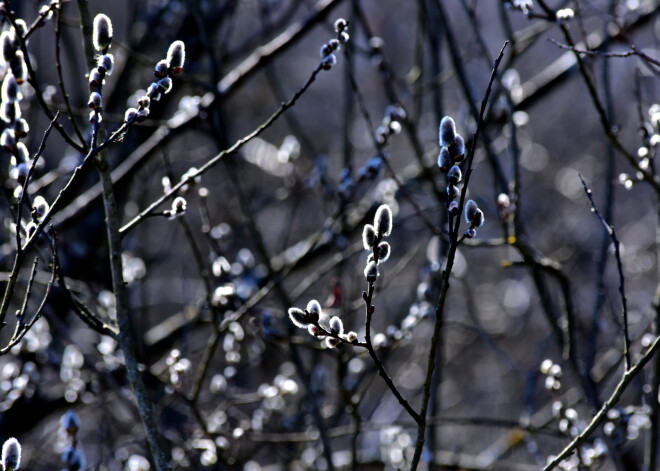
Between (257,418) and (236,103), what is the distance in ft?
21.9

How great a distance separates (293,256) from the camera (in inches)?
153

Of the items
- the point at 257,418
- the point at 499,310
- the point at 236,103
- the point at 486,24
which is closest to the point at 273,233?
the point at 236,103

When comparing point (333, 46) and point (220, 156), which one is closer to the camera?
point (220, 156)

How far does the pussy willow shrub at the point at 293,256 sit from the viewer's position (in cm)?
158

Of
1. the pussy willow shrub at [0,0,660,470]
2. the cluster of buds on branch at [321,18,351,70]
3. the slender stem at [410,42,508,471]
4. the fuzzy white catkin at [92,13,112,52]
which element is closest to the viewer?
the slender stem at [410,42,508,471]

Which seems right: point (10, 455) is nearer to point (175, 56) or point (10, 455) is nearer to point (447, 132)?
point (175, 56)

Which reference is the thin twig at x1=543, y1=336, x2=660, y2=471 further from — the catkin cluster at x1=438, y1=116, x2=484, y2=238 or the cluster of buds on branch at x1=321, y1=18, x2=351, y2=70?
the cluster of buds on branch at x1=321, y1=18, x2=351, y2=70

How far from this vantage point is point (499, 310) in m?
8.55

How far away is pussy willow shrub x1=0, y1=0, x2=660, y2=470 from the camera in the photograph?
1575mm

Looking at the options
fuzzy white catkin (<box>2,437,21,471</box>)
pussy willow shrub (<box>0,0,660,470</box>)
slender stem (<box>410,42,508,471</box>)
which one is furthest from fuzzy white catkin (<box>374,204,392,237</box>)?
fuzzy white catkin (<box>2,437,21,471</box>)

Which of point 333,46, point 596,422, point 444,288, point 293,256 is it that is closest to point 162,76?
point 333,46

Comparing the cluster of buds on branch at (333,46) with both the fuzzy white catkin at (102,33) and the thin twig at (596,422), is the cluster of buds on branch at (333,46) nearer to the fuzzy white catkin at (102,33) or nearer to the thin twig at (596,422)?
the fuzzy white catkin at (102,33)

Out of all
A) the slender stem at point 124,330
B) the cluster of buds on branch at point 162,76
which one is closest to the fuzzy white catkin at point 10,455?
the slender stem at point 124,330

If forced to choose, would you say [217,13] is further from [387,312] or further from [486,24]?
[486,24]
